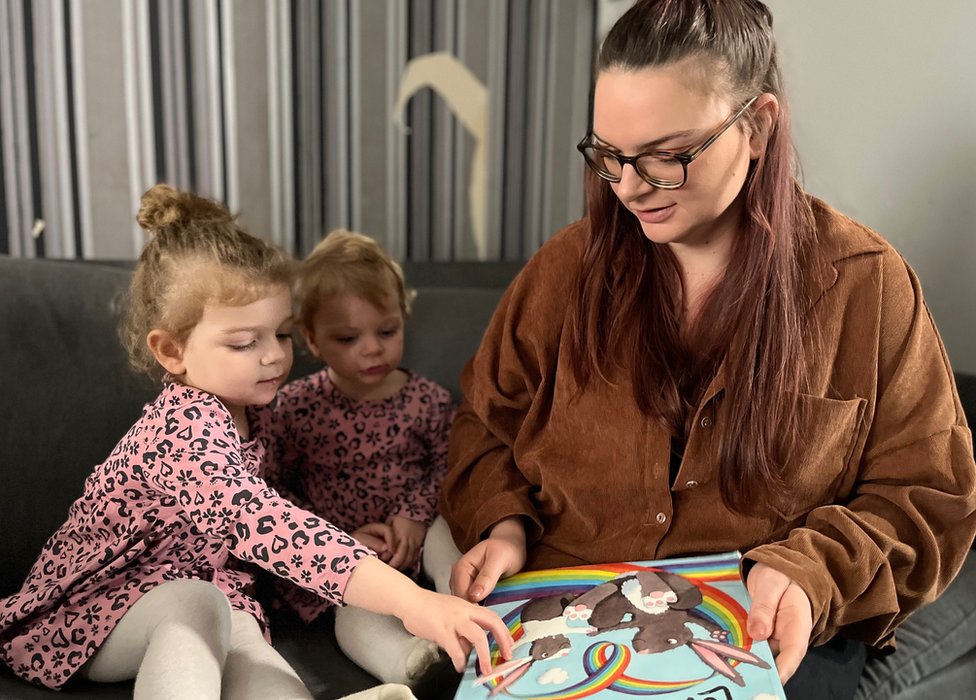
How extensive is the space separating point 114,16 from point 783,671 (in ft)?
6.76

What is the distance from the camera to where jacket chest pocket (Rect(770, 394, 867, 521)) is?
1.05 metres

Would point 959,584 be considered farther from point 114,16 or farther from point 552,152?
point 114,16

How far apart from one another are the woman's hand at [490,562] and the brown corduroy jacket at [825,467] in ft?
0.08

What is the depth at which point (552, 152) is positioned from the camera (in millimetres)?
2715

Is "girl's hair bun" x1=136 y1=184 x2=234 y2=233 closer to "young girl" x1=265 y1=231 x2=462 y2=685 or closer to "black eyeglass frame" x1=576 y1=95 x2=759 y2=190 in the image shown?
"young girl" x1=265 y1=231 x2=462 y2=685

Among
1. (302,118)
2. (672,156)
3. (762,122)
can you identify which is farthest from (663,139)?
(302,118)

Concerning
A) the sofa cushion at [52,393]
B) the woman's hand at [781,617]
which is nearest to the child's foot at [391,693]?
the woman's hand at [781,617]

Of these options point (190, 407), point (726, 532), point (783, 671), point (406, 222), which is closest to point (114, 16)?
point (406, 222)

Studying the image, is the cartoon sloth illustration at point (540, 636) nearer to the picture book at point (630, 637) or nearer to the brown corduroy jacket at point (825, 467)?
the picture book at point (630, 637)

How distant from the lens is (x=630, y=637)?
0.94m

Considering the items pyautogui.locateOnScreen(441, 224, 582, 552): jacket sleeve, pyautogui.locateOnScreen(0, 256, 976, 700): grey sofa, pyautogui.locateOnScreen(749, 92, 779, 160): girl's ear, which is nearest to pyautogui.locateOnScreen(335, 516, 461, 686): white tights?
pyautogui.locateOnScreen(0, 256, 976, 700): grey sofa

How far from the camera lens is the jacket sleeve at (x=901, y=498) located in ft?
3.34

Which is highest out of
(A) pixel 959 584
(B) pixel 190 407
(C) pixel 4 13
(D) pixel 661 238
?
(C) pixel 4 13

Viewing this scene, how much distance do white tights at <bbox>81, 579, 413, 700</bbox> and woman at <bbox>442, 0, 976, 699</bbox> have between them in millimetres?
255
